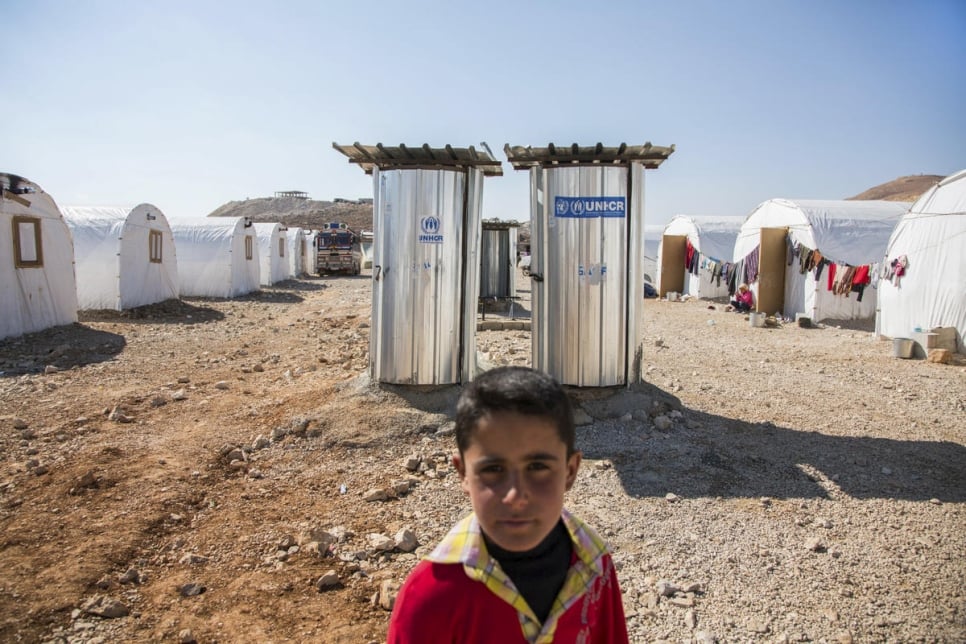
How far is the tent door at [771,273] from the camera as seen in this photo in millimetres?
16281

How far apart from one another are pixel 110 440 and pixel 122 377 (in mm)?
3134

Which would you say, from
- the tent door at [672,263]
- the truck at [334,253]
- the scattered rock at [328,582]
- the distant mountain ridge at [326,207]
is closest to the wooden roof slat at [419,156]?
the scattered rock at [328,582]

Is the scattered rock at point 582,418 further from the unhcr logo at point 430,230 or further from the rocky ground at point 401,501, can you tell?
the unhcr logo at point 430,230

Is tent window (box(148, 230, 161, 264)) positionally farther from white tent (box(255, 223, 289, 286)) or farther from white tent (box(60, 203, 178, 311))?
white tent (box(255, 223, 289, 286))

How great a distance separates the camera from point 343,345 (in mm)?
10531

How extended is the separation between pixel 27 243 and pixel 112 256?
313 cm

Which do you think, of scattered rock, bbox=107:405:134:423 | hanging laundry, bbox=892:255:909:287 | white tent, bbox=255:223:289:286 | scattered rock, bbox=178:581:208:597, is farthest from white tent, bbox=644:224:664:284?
scattered rock, bbox=178:581:208:597

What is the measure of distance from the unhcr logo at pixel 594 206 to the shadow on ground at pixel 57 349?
24.8 ft

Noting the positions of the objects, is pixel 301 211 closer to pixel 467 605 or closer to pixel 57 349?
pixel 57 349

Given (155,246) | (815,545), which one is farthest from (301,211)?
(815,545)

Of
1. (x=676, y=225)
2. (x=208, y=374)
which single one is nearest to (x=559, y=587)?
(x=208, y=374)

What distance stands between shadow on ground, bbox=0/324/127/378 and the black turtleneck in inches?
367

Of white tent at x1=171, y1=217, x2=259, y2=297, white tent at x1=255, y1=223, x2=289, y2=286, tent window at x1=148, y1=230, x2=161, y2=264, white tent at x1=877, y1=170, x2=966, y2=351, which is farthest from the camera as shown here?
white tent at x1=255, y1=223, x2=289, y2=286

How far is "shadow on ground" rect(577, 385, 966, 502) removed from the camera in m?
4.38
